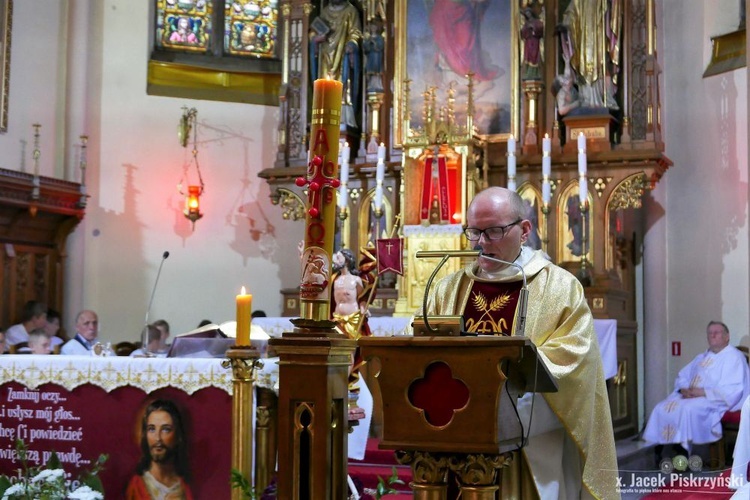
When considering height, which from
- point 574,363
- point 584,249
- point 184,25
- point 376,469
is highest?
point 184,25

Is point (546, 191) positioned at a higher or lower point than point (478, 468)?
higher

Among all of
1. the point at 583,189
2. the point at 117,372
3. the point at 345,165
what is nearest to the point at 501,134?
the point at 583,189

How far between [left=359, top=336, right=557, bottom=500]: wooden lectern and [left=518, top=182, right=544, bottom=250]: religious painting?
7848 millimetres

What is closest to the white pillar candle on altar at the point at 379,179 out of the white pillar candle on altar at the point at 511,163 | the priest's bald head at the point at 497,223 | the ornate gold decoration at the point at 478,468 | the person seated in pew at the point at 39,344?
the white pillar candle on altar at the point at 511,163

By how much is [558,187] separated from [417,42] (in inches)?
97.5

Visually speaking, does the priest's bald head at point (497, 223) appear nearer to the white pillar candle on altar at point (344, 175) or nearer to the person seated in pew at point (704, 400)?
the person seated in pew at point (704, 400)

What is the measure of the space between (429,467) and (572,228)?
797 centimetres

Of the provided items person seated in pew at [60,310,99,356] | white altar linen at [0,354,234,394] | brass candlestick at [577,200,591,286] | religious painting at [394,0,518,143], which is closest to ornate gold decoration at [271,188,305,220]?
religious painting at [394,0,518,143]

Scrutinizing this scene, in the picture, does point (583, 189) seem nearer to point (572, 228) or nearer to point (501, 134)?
point (572, 228)

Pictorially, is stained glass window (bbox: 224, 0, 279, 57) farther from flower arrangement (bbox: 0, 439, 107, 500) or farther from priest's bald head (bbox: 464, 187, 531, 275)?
priest's bald head (bbox: 464, 187, 531, 275)

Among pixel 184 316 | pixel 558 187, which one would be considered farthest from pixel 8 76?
pixel 558 187

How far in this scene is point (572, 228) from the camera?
10883mm

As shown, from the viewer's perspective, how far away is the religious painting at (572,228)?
1066 centimetres

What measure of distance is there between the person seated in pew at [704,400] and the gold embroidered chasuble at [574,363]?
19.2 ft
